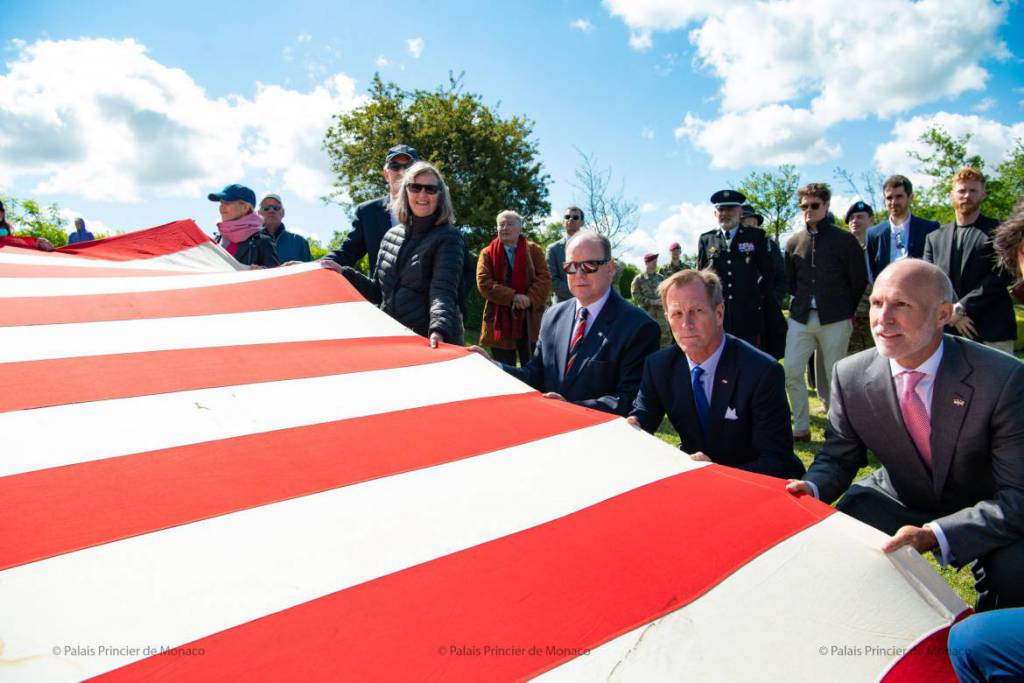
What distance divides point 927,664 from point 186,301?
255 cm

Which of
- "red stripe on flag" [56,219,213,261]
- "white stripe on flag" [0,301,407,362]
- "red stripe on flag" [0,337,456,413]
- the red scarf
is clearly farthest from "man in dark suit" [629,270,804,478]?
the red scarf

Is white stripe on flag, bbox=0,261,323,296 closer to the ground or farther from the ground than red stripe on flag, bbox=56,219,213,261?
closer to the ground

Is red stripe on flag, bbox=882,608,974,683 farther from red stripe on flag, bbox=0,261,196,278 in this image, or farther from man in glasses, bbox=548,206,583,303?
man in glasses, bbox=548,206,583,303

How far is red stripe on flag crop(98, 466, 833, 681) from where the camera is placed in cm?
95

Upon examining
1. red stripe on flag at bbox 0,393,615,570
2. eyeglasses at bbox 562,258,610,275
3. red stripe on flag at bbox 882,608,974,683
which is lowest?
red stripe on flag at bbox 882,608,974,683

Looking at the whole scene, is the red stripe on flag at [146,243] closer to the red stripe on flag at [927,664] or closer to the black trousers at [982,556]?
the black trousers at [982,556]

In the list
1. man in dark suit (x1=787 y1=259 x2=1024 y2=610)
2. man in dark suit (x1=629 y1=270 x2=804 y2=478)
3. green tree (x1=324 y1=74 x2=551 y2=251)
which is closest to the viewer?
man in dark suit (x1=787 y1=259 x2=1024 y2=610)

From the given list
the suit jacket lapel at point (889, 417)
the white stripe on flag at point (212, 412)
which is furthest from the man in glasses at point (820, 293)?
the white stripe on flag at point (212, 412)

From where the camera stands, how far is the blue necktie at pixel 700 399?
240 cm

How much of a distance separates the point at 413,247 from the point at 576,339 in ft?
3.22

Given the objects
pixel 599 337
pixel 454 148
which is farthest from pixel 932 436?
pixel 454 148

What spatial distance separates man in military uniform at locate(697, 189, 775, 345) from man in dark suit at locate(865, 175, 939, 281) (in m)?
0.77

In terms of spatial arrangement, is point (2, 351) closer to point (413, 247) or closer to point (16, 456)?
point (16, 456)

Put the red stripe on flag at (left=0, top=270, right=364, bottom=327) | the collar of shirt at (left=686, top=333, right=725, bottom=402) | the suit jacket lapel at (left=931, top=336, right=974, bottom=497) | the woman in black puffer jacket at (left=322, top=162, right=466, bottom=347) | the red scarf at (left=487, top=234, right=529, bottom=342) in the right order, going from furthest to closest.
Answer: the red scarf at (left=487, top=234, right=529, bottom=342)
the woman in black puffer jacket at (left=322, top=162, right=466, bottom=347)
the collar of shirt at (left=686, top=333, right=725, bottom=402)
the red stripe on flag at (left=0, top=270, right=364, bottom=327)
the suit jacket lapel at (left=931, top=336, right=974, bottom=497)
